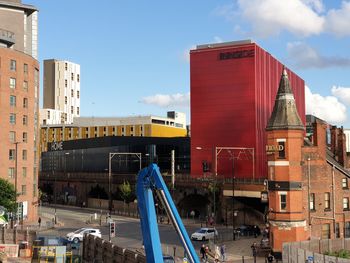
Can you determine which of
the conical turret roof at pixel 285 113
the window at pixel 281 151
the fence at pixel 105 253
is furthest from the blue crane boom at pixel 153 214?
the conical turret roof at pixel 285 113

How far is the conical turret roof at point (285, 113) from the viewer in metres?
51.4

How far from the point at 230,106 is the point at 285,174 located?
126ft

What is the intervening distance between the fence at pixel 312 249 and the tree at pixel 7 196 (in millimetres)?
36937

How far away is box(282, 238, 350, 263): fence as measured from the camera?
37500 millimetres

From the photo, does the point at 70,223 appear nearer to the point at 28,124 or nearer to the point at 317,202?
the point at 28,124

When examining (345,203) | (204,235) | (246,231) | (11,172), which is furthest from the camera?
(11,172)

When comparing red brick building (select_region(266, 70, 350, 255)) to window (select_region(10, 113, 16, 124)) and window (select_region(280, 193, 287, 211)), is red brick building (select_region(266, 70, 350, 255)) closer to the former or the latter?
window (select_region(280, 193, 287, 211))

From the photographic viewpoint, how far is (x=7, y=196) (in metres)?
64.9

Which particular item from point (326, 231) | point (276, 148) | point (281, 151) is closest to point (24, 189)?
point (276, 148)

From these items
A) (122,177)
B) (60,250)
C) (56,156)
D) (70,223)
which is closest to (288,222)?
(60,250)

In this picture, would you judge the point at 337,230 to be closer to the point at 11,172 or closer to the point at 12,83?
the point at 11,172

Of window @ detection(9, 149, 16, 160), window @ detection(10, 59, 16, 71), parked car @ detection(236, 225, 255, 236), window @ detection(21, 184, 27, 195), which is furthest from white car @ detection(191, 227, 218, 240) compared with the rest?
window @ detection(10, 59, 16, 71)

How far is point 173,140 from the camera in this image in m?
137

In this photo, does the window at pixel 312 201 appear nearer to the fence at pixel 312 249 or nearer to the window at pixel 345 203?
the window at pixel 345 203
